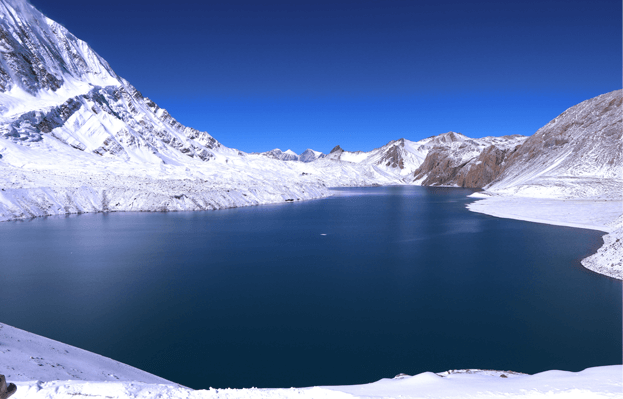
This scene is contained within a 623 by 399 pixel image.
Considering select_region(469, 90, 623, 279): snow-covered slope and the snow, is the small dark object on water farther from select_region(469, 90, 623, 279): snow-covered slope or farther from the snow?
the snow

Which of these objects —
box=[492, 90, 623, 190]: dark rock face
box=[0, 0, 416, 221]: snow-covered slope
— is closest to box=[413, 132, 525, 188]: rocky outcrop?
box=[492, 90, 623, 190]: dark rock face

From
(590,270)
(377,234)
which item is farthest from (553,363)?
(377,234)

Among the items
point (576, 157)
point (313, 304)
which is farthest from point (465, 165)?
point (313, 304)

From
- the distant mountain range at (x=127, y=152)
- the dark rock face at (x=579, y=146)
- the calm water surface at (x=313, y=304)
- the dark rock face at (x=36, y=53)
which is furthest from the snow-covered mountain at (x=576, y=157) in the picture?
the dark rock face at (x=36, y=53)

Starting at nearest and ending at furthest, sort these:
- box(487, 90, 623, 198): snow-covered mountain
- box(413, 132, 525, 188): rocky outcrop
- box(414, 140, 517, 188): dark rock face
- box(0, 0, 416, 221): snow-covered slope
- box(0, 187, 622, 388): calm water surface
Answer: box(0, 187, 622, 388): calm water surface, box(0, 0, 416, 221): snow-covered slope, box(487, 90, 623, 198): snow-covered mountain, box(414, 140, 517, 188): dark rock face, box(413, 132, 525, 188): rocky outcrop

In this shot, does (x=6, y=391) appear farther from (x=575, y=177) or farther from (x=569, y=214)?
(x=575, y=177)

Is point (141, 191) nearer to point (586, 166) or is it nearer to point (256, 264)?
point (256, 264)
